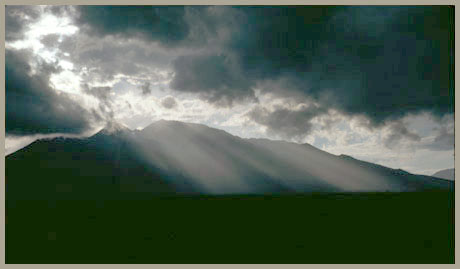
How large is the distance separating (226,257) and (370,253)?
14676 mm

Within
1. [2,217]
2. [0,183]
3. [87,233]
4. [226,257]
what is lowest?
[87,233]

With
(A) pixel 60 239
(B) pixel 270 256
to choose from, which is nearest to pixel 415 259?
(B) pixel 270 256

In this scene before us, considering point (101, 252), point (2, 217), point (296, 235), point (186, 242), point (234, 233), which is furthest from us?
point (234, 233)

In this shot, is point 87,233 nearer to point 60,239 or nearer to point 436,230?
point 60,239

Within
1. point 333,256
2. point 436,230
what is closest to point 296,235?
point 333,256

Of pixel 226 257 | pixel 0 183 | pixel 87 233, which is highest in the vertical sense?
pixel 0 183

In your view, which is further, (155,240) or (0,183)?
(155,240)

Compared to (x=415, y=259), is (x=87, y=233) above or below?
below

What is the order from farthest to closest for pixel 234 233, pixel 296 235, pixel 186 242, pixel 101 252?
1. pixel 234 233
2. pixel 296 235
3. pixel 186 242
4. pixel 101 252

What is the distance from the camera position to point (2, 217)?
28.0 metres

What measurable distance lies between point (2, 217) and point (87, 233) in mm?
27477

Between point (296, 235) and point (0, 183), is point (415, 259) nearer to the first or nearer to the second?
point (296, 235)

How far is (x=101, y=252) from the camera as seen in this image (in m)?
37.4

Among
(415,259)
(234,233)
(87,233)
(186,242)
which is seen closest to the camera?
(415,259)
